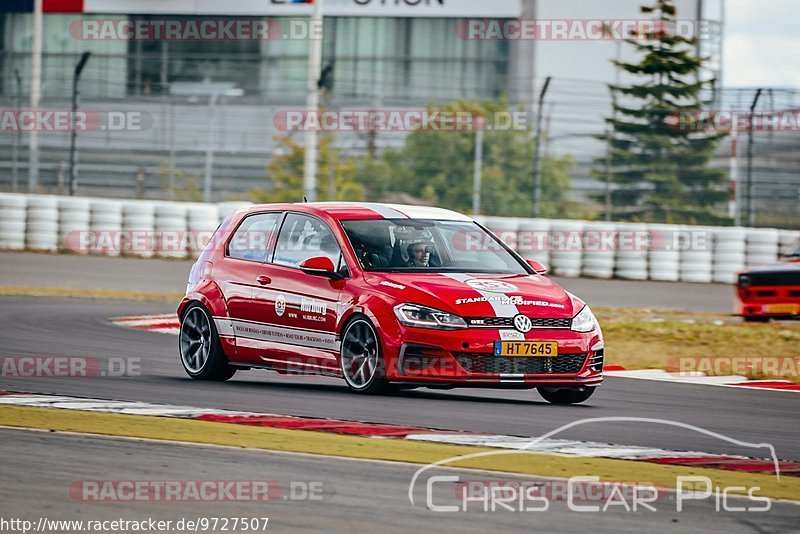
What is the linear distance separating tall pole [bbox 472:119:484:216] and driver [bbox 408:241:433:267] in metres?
15.5

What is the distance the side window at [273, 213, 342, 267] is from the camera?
34.3 feet

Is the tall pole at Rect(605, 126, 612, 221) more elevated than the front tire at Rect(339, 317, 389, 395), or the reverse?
the tall pole at Rect(605, 126, 612, 221)

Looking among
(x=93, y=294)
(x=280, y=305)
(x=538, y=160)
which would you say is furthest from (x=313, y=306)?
(x=538, y=160)

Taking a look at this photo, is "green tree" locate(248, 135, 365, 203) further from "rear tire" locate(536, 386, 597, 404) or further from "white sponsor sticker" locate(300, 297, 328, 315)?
"rear tire" locate(536, 386, 597, 404)

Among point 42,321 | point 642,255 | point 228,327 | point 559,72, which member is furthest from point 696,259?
→ point 559,72

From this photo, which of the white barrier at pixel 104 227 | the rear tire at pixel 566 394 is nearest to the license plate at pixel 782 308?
the rear tire at pixel 566 394

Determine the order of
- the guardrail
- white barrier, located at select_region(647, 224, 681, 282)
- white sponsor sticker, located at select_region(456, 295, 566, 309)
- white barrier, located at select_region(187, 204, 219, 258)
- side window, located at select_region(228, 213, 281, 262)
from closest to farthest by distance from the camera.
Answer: white sponsor sticker, located at select_region(456, 295, 566, 309) < side window, located at select_region(228, 213, 281, 262) < the guardrail < white barrier, located at select_region(647, 224, 681, 282) < white barrier, located at select_region(187, 204, 219, 258)

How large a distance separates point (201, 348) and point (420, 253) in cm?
193

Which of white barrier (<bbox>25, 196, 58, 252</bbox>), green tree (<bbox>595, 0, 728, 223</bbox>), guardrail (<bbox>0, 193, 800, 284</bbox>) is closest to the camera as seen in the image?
guardrail (<bbox>0, 193, 800, 284</bbox>)

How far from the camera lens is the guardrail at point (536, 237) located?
23875 millimetres

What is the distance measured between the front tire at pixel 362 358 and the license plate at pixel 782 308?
9.01 meters

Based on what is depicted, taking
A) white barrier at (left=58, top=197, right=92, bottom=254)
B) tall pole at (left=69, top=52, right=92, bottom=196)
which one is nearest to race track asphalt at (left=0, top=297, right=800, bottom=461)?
white barrier at (left=58, top=197, right=92, bottom=254)

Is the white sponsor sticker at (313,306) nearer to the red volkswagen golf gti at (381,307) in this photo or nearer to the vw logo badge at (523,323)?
the red volkswagen golf gti at (381,307)

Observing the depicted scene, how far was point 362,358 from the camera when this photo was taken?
982 centimetres
